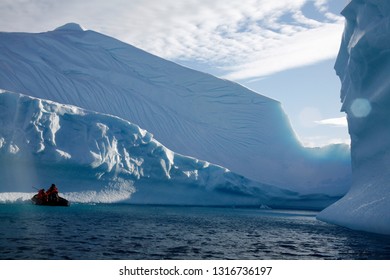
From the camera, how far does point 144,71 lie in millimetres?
37000

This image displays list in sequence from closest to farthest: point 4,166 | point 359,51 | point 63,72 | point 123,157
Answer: point 359,51 → point 4,166 → point 123,157 → point 63,72

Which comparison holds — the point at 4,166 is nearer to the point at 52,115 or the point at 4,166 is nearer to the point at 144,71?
the point at 52,115

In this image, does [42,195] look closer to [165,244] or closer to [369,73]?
[165,244]

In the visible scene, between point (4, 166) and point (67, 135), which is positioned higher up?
point (67, 135)

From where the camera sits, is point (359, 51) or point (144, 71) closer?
point (359, 51)

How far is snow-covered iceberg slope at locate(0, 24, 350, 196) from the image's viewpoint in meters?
31.5

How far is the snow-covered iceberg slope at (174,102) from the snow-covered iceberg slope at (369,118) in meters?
16.8

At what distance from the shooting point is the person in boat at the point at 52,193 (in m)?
19.9

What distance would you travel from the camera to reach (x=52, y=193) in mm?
20094

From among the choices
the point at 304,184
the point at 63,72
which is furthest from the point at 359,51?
the point at 63,72

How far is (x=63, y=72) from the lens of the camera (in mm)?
32594
